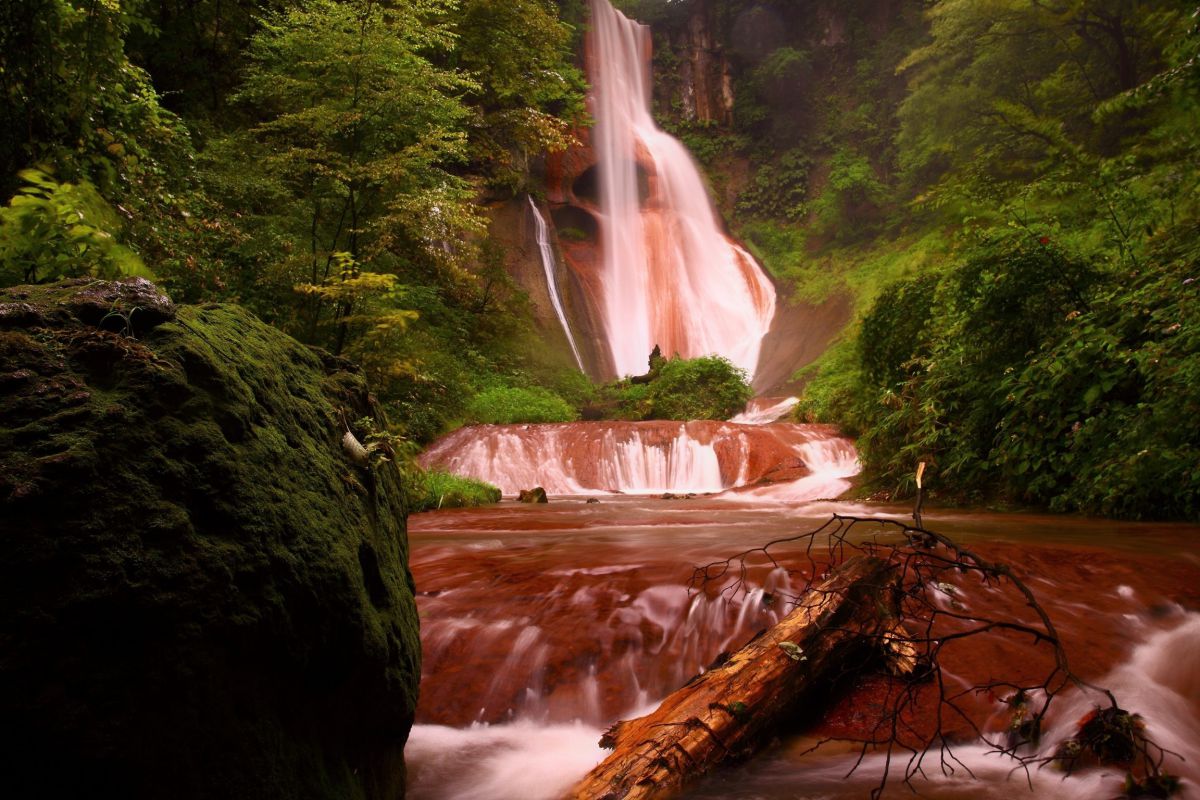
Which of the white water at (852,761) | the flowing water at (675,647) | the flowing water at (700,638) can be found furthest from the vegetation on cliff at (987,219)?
the white water at (852,761)

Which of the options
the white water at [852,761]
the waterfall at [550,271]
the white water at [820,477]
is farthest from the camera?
the waterfall at [550,271]

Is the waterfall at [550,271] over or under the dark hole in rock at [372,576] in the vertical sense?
over

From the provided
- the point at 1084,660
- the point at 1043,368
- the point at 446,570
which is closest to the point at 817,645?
the point at 1084,660

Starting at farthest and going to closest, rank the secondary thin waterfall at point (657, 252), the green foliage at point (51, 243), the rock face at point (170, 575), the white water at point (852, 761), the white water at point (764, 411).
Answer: the secondary thin waterfall at point (657, 252) → the white water at point (764, 411) → the green foliage at point (51, 243) → the white water at point (852, 761) → the rock face at point (170, 575)

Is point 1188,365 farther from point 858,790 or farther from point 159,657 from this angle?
point 159,657

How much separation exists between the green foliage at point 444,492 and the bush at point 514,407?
3.65 metres

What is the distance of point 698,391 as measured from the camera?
16.8 metres

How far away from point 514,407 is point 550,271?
27.2ft

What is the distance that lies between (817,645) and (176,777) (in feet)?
6.76

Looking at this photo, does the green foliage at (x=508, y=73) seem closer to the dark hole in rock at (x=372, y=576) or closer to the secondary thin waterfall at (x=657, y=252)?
the secondary thin waterfall at (x=657, y=252)

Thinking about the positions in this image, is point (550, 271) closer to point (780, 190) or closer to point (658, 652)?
point (780, 190)

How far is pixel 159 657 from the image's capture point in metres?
1.24

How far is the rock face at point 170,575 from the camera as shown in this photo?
3.70 feet

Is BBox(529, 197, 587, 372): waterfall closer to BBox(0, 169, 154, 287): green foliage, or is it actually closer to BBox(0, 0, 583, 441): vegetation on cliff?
BBox(0, 0, 583, 441): vegetation on cliff
